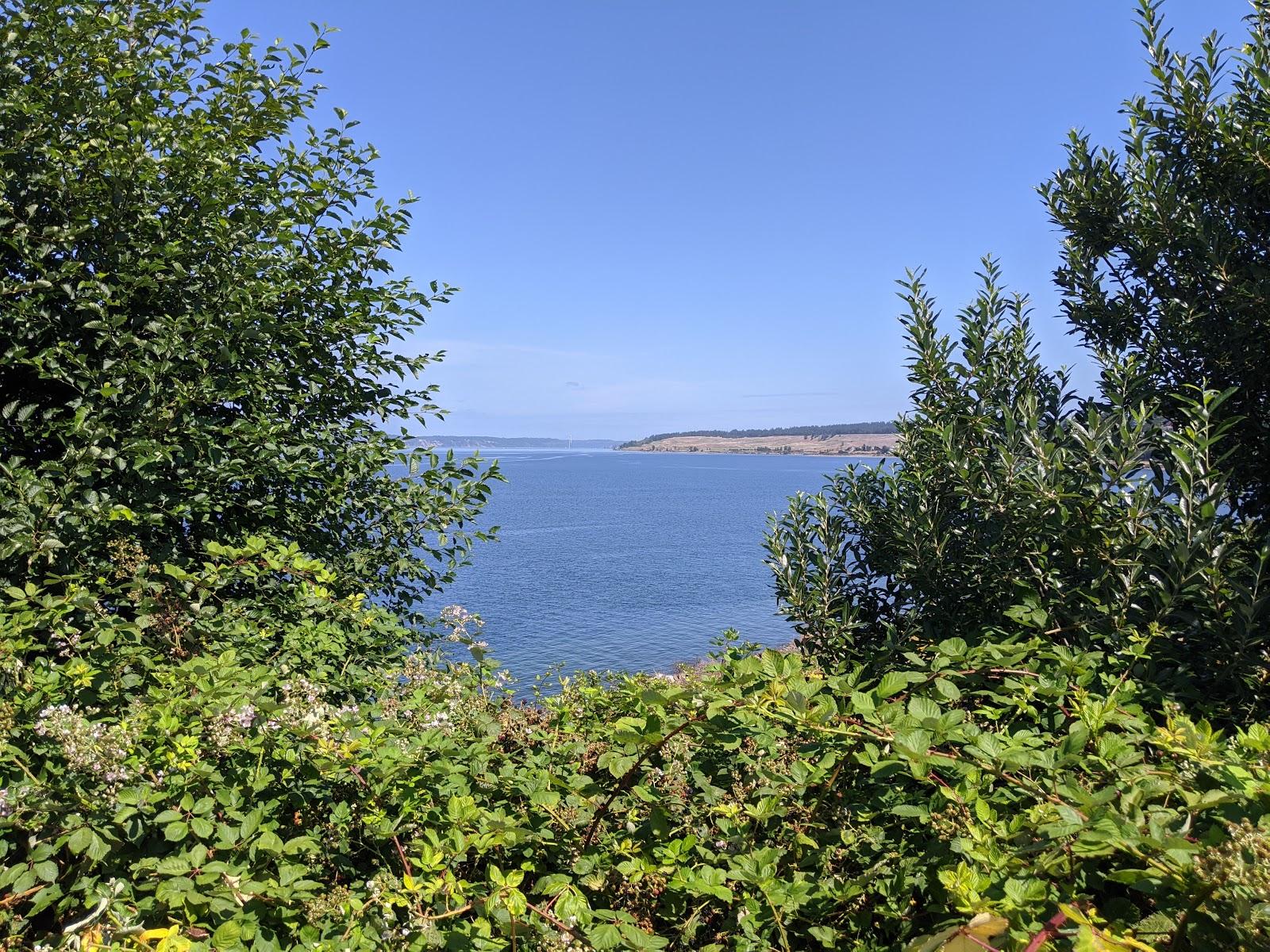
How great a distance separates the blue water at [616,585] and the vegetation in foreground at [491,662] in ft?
7.35

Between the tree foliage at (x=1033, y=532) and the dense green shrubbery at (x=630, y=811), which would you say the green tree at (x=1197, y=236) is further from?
the dense green shrubbery at (x=630, y=811)

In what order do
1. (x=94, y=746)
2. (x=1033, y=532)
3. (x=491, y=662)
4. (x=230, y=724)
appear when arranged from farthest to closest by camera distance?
1. (x=491, y=662)
2. (x=1033, y=532)
3. (x=230, y=724)
4. (x=94, y=746)

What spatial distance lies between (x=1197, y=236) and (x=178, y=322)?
20.4 ft

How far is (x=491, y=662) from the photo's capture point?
4.41m

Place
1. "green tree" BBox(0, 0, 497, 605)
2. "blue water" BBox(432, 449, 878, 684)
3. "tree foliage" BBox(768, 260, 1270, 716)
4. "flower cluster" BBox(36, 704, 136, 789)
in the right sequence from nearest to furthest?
"flower cluster" BBox(36, 704, 136, 789), "tree foliage" BBox(768, 260, 1270, 716), "green tree" BBox(0, 0, 497, 605), "blue water" BBox(432, 449, 878, 684)

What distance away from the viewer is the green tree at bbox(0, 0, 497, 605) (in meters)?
4.65

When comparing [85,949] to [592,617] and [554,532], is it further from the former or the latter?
[554,532]

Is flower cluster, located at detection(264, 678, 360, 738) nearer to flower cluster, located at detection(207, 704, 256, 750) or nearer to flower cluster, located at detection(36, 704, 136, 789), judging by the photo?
flower cluster, located at detection(207, 704, 256, 750)

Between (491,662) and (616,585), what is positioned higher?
(491,662)

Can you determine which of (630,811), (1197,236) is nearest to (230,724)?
(630,811)

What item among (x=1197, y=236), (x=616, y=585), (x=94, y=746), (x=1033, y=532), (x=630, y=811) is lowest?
(x=616, y=585)

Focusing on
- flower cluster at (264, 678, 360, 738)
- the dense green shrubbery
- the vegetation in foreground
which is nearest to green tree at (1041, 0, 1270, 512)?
the vegetation in foreground

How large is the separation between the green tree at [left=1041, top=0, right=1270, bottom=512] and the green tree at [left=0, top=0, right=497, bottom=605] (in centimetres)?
473

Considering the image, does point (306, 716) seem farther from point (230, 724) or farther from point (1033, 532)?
point (1033, 532)
